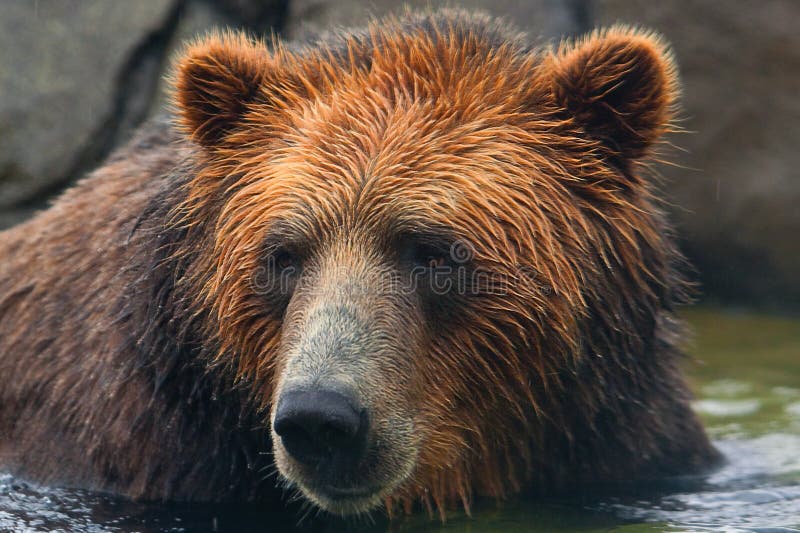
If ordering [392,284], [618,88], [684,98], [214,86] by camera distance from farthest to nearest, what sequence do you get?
[684,98]
[214,86]
[618,88]
[392,284]

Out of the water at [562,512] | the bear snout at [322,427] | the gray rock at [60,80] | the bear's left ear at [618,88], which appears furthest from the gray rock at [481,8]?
the bear snout at [322,427]

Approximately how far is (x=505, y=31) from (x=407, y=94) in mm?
985

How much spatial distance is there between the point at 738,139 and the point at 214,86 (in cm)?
715

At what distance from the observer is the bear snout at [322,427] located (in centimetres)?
428

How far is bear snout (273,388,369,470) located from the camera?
4281 millimetres

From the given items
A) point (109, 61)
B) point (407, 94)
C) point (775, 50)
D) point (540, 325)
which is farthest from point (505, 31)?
point (109, 61)

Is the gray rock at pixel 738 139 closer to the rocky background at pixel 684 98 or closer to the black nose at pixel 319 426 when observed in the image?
the rocky background at pixel 684 98

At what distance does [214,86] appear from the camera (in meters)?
5.42

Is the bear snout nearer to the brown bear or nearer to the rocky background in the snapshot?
the brown bear

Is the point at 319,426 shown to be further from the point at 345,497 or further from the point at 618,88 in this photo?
the point at 618,88

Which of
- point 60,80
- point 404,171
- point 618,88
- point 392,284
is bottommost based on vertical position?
point 392,284

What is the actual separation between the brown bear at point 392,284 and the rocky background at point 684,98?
17.6 ft

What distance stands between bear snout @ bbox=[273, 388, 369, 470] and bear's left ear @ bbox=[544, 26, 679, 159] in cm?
174

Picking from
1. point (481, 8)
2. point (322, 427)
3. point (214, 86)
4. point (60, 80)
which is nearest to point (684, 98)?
point (481, 8)
